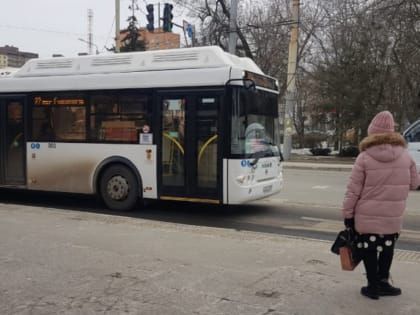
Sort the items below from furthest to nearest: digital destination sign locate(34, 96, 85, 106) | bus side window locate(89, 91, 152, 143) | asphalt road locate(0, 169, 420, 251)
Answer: digital destination sign locate(34, 96, 85, 106), bus side window locate(89, 91, 152, 143), asphalt road locate(0, 169, 420, 251)

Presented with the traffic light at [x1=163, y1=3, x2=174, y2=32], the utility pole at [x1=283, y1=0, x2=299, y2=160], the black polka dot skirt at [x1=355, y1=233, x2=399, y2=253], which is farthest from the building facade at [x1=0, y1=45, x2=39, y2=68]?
the black polka dot skirt at [x1=355, y1=233, x2=399, y2=253]

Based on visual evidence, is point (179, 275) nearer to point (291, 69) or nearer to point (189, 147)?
point (189, 147)

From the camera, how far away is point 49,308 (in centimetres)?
463

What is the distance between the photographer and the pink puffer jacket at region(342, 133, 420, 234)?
15.5ft

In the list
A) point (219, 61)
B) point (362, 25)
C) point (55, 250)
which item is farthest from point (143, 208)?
point (362, 25)

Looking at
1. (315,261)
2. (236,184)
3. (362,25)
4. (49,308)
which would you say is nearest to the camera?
(49,308)

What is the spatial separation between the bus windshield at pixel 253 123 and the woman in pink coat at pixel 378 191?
15.4 feet

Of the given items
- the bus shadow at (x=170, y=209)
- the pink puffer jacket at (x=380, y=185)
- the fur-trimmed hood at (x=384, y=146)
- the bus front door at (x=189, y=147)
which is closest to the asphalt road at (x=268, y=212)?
the bus shadow at (x=170, y=209)

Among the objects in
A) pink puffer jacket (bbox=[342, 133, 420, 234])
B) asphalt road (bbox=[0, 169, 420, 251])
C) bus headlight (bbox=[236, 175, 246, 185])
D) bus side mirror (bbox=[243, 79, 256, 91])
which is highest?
Answer: bus side mirror (bbox=[243, 79, 256, 91])

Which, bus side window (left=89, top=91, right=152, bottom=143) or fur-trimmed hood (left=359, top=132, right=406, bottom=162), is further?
bus side window (left=89, top=91, right=152, bottom=143)

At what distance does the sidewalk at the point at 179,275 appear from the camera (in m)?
4.69

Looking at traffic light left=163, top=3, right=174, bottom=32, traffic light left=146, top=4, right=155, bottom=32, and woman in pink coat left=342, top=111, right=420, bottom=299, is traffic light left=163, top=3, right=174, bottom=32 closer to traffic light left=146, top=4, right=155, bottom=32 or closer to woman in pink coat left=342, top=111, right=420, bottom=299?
traffic light left=146, top=4, right=155, bottom=32

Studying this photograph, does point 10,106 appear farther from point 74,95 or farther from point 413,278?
point 413,278

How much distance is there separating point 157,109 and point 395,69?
21370mm
